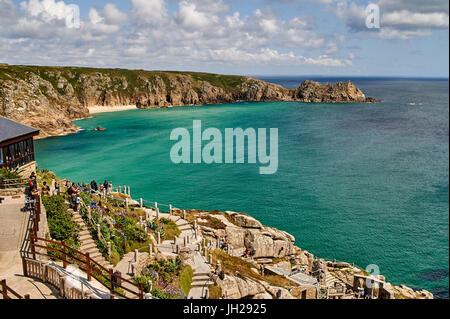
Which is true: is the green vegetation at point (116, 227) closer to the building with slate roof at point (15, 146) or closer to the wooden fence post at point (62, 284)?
the building with slate roof at point (15, 146)

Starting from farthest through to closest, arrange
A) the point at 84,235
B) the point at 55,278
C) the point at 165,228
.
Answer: the point at 165,228
the point at 84,235
the point at 55,278

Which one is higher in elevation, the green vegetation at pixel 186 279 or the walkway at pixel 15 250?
the walkway at pixel 15 250

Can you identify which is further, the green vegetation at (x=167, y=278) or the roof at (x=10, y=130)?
the roof at (x=10, y=130)

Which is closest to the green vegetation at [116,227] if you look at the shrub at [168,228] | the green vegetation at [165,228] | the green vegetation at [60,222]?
the green vegetation at [60,222]

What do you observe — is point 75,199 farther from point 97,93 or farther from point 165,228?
point 97,93

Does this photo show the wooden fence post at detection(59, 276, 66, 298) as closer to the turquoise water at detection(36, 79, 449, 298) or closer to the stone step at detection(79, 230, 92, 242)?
the stone step at detection(79, 230, 92, 242)

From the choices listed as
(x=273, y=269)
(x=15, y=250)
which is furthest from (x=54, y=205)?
(x=273, y=269)

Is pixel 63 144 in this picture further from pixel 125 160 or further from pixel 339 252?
pixel 339 252
